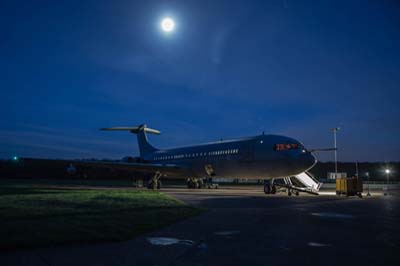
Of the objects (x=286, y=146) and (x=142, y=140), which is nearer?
(x=286, y=146)

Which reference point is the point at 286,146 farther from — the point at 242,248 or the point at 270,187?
the point at 242,248

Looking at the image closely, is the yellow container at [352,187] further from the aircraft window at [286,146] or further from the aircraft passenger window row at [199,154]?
the aircraft passenger window row at [199,154]

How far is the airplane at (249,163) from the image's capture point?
25281mm

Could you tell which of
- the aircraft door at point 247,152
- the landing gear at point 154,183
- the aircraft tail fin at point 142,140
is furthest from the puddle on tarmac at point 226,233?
the aircraft tail fin at point 142,140

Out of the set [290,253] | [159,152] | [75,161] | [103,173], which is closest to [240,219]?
[290,253]

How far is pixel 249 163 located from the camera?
27.8 m

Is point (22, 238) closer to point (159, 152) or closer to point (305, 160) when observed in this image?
point (305, 160)

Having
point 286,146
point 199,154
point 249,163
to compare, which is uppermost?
point 286,146

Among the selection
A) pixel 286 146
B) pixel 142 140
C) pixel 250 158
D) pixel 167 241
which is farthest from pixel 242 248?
pixel 142 140

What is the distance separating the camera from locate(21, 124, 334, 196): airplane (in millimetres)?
25281

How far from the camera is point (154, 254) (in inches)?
247

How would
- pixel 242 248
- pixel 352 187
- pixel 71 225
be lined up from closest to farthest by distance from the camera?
pixel 242 248, pixel 71 225, pixel 352 187

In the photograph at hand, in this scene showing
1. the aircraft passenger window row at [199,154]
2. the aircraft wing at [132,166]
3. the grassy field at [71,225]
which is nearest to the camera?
the grassy field at [71,225]

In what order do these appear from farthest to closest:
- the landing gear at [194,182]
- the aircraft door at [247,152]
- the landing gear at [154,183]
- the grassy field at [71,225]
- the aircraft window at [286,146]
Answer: the landing gear at [194,182] → the landing gear at [154,183] → the aircraft door at [247,152] → the aircraft window at [286,146] → the grassy field at [71,225]
